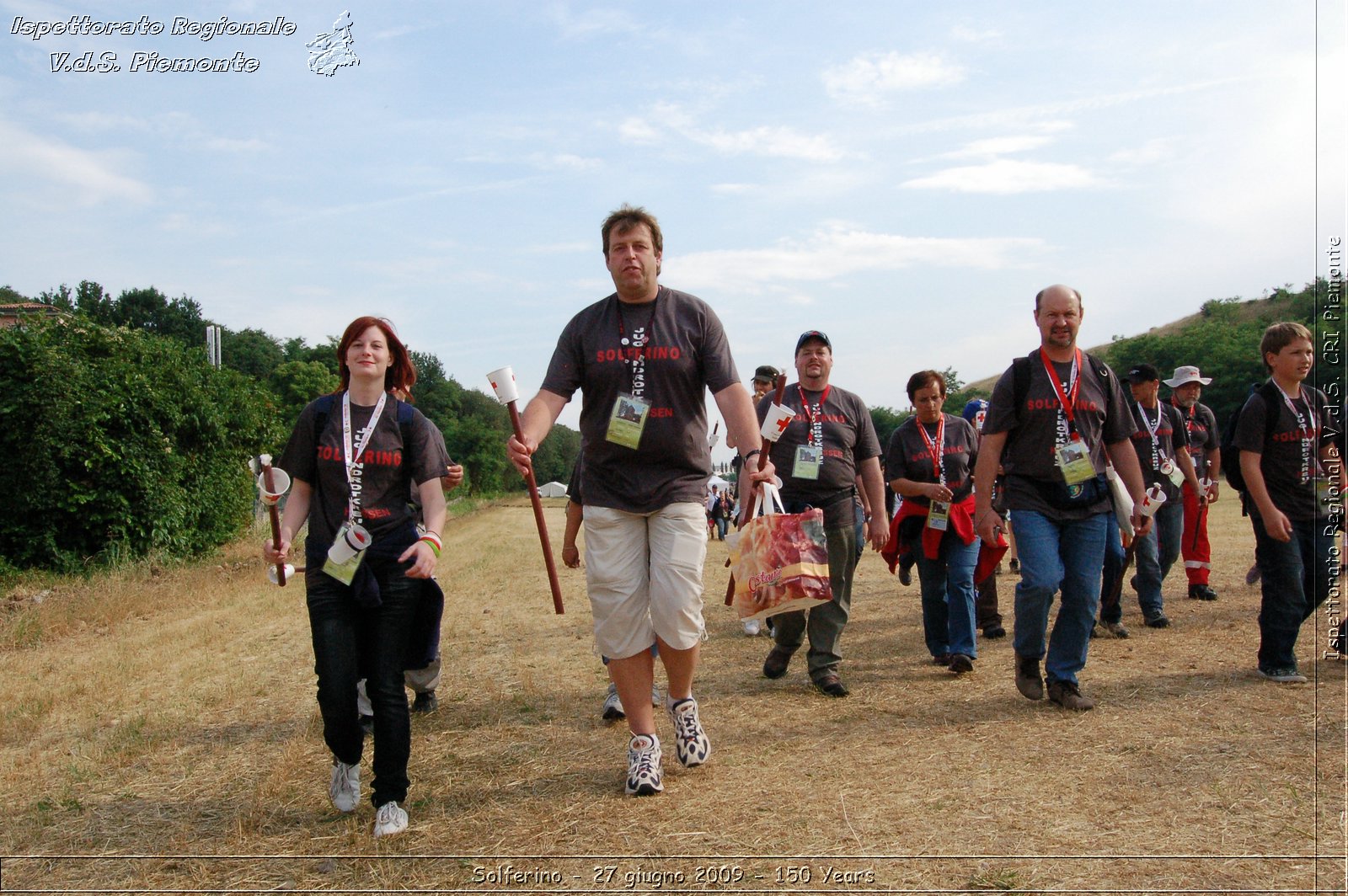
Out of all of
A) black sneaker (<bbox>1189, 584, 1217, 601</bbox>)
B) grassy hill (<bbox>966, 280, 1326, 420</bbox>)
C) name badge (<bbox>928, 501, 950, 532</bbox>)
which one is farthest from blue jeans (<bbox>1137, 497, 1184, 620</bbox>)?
grassy hill (<bbox>966, 280, 1326, 420</bbox>)

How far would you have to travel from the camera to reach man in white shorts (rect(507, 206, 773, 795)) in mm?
4332

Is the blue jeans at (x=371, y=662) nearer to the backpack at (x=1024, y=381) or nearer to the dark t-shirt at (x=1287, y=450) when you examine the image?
the backpack at (x=1024, y=381)

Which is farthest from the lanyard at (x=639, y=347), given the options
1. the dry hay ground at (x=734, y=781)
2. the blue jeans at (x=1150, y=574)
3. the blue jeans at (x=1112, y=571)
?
the blue jeans at (x=1150, y=574)

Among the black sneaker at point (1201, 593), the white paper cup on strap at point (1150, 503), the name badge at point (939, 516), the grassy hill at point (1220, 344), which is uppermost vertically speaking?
the grassy hill at point (1220, 344)

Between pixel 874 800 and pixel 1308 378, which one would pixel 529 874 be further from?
pixel 1308 378

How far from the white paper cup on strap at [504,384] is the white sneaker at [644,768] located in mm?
1577

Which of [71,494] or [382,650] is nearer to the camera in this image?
[382,650]

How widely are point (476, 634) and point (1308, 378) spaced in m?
6.89

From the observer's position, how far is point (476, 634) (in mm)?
9117

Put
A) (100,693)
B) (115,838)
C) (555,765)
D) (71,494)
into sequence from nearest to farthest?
1. (115,838)
2. (555,765)
3. (100,693)
4. (71,494)

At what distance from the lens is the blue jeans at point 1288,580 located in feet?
19.2

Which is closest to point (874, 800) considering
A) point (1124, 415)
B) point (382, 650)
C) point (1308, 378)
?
point (382, 650)

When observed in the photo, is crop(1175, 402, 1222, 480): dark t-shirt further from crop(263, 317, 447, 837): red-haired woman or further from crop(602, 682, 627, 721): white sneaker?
crop(263, 317, 447, 837): red-haired woman

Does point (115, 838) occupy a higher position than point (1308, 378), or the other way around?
point (1308, 378)
